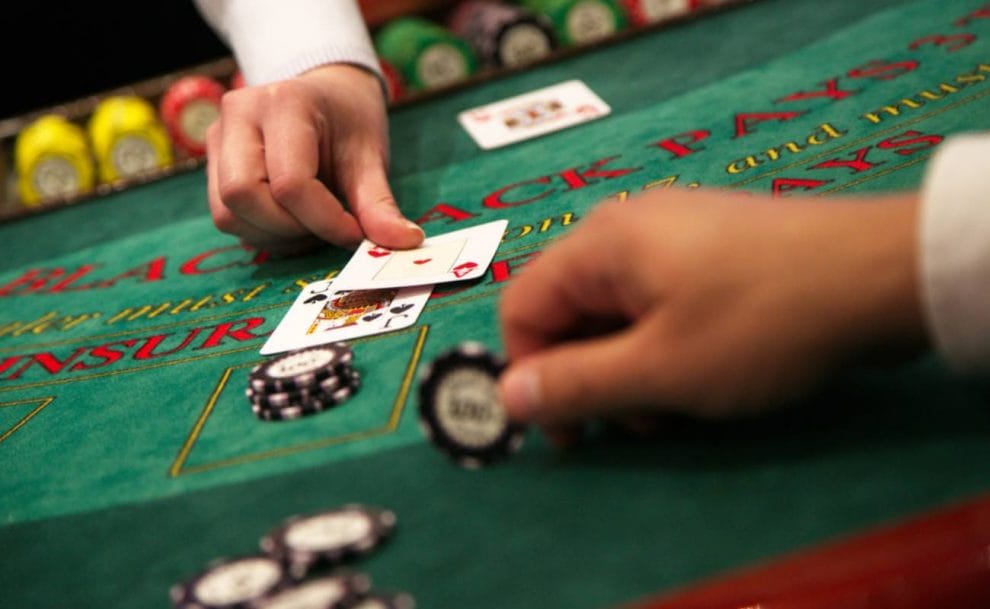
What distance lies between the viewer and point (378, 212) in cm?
196

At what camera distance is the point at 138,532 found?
4.04ft

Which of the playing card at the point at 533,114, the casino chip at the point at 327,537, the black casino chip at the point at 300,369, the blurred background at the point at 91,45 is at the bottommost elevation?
the playing card at the point at 533,114

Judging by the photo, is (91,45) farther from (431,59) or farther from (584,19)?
(584,19)

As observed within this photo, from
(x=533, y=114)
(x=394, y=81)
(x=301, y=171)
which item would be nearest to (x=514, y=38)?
(x=394, y=81)

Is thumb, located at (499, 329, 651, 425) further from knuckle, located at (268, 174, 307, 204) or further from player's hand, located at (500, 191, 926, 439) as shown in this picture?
knuckle, located at (268, 174, 307, 204)

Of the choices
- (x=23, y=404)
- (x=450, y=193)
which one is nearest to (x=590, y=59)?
(x=450, y=193)

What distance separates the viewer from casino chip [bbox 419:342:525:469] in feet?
3.65

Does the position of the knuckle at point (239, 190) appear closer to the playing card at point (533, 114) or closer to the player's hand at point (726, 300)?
the playing card at point (533, 114)

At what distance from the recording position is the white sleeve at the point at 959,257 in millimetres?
883

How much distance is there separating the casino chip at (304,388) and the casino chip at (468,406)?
0.94ft

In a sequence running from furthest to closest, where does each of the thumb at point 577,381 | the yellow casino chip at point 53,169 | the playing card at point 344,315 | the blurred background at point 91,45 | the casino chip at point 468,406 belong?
the blurred background at point 91,45, the yellow casino chip at point 53,169, the playing card at point 344,315, the casino chip at point 468,406, the thumb at point 577,381

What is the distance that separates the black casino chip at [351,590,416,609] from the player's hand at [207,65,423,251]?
1.01 m

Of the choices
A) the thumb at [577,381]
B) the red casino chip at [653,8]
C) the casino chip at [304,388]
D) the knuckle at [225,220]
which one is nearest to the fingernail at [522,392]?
the thumb at [577,381]

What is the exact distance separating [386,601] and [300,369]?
0.55 m
